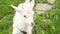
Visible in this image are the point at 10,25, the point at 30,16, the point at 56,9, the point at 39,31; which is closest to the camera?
the point at 30,16

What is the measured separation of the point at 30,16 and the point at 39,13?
7.09 ft

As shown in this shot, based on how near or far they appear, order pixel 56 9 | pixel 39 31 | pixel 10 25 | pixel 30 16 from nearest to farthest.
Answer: pixel 30 16, pixel 39 31, pixel 10 25, pixel 56 9

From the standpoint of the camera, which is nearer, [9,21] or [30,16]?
[30,16]

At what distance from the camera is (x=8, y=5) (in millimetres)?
7707

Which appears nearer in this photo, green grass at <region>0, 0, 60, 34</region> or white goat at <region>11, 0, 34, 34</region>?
white goat at <region>11, 0, 34, 34</region>

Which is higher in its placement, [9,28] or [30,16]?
[30,16]

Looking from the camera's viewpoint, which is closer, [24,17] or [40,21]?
[24,17]

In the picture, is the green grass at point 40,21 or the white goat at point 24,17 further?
the green grass at point 40,21

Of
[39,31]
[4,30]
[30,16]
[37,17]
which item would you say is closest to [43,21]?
[37,17]

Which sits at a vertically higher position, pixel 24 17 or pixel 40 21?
pixel 24 17

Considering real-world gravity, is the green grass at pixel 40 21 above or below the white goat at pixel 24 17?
below

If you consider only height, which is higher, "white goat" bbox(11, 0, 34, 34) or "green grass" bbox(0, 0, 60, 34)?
"white goat" bbox(11, 0, 34, 34)

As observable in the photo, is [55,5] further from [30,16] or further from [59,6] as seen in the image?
[30,16]

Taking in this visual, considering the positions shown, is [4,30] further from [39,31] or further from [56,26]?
[56,26]
